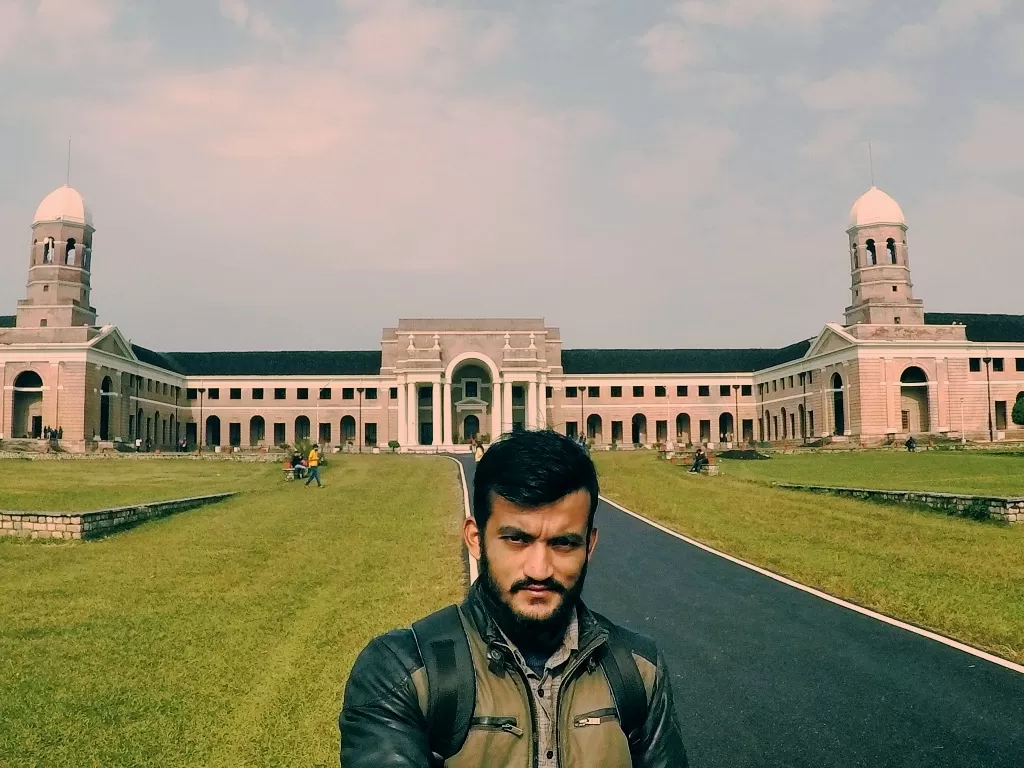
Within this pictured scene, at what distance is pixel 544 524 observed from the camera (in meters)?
2.64

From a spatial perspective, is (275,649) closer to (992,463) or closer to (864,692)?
(864,692)

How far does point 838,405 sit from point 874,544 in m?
51.5

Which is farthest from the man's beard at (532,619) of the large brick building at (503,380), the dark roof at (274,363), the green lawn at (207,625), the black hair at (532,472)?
the dark roof at (274,363)

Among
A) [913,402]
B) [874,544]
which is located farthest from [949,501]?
[913,402]

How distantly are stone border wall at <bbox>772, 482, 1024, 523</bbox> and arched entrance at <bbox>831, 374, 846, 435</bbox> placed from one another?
4076 cm

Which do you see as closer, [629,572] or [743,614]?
[743,614]

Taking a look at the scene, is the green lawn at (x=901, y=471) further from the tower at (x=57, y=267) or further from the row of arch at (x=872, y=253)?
the tower at (x=57, y=267)

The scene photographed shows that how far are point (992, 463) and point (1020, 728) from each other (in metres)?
32.3

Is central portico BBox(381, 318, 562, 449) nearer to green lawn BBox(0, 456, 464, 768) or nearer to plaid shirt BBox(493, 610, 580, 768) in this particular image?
green lawn BBox(0, 456, 464, 768)

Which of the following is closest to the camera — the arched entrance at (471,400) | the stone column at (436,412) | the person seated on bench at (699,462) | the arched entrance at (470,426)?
the person seated on bench at (699,462)

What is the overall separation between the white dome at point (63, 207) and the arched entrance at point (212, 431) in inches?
982

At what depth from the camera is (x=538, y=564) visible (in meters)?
2.58

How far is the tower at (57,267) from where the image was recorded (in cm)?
5878

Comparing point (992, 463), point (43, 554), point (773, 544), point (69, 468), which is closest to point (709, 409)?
point (992, 463)
